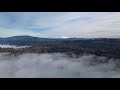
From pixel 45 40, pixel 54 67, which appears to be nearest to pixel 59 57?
pixel 54 67

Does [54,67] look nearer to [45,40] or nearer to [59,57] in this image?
[59,57]

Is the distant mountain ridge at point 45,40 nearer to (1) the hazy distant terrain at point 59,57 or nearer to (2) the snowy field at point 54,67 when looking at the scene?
(1) the hazy distant terrain at point 59,57

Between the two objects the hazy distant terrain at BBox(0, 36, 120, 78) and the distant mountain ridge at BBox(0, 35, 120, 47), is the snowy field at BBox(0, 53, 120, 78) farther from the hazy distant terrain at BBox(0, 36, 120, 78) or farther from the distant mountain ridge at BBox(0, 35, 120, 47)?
the distant mountain ridge at BBox(0, 35, 120, 47)

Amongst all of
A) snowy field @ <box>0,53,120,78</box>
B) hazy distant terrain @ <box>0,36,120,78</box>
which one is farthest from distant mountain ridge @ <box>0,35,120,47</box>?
snowy field @ <box>0,53,120,78</box>

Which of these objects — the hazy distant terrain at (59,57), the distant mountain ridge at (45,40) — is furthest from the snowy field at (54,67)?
the distant mountain ridge at (45,40)

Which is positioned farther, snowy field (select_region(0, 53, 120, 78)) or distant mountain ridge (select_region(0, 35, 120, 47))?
distant mountain ridge (select_region(0, 35, 120, 47))

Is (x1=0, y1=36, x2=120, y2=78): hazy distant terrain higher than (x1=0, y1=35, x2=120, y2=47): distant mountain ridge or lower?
lower
